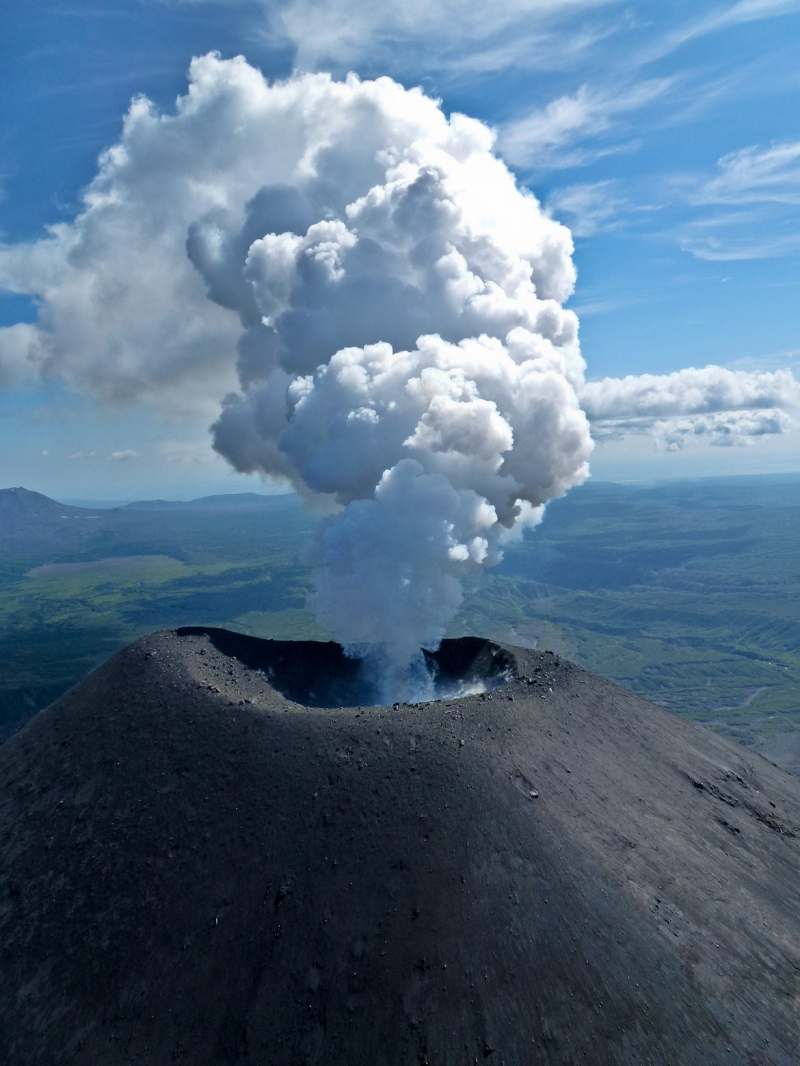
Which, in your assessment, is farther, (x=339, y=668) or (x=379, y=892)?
(x=339, y=668)

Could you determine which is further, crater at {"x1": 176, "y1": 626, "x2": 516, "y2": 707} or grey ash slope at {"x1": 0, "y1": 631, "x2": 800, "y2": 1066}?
crater at {"x1": 176, "y1": 626, "x2": 516, "y2": 707}

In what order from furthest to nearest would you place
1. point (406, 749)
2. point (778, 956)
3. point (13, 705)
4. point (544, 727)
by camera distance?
point (13, 705) < point (544, 727) < point (406, 749) < point (778, 956)

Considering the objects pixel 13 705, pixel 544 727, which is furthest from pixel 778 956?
pixel 13 705

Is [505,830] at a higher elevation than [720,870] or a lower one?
higher

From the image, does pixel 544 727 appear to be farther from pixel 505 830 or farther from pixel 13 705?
pixel 13 705

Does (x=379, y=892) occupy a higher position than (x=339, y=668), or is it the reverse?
(x=339, y=668)
